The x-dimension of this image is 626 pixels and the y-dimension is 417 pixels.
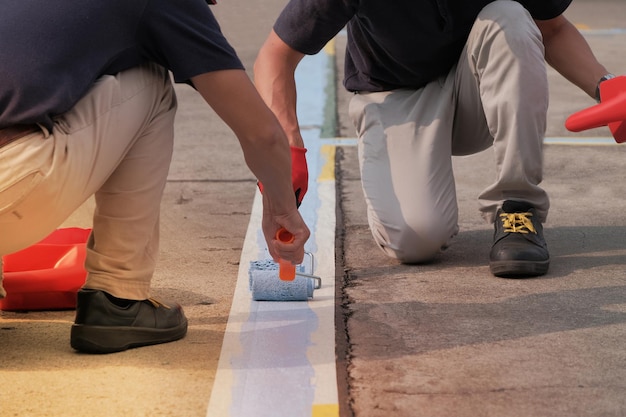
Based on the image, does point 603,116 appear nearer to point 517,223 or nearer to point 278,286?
point 517,223

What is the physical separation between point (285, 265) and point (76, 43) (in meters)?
0.89

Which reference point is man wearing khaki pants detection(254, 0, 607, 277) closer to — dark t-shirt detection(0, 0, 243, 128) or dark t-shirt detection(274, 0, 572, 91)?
dark t-shirt detection(274, 0, 572, 91)

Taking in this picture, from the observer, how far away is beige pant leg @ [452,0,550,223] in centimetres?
354

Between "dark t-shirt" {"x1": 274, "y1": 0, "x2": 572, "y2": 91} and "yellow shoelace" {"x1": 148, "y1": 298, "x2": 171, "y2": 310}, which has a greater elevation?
"dark t-shirt" {"x1": 274, "y1": 0, "x2": 572, "y2": 91}

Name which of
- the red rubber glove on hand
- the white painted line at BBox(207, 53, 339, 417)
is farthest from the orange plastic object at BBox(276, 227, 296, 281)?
the red rubber glove on hand

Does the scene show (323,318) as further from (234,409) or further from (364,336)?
(234,409)

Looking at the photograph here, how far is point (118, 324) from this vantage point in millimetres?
2910

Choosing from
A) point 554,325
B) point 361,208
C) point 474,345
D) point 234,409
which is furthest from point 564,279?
point 234,409

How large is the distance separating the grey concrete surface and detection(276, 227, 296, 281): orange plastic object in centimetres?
22

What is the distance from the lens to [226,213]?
440cm

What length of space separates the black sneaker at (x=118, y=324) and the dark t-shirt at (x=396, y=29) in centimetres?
112

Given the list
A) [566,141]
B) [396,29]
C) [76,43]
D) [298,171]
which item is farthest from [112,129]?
[566,141]

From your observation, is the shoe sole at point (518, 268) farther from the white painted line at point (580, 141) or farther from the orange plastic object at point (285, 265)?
the white painted line at point (580, 141)

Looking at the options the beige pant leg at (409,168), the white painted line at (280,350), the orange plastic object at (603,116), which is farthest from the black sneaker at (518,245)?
the white painted line at (280,350)
